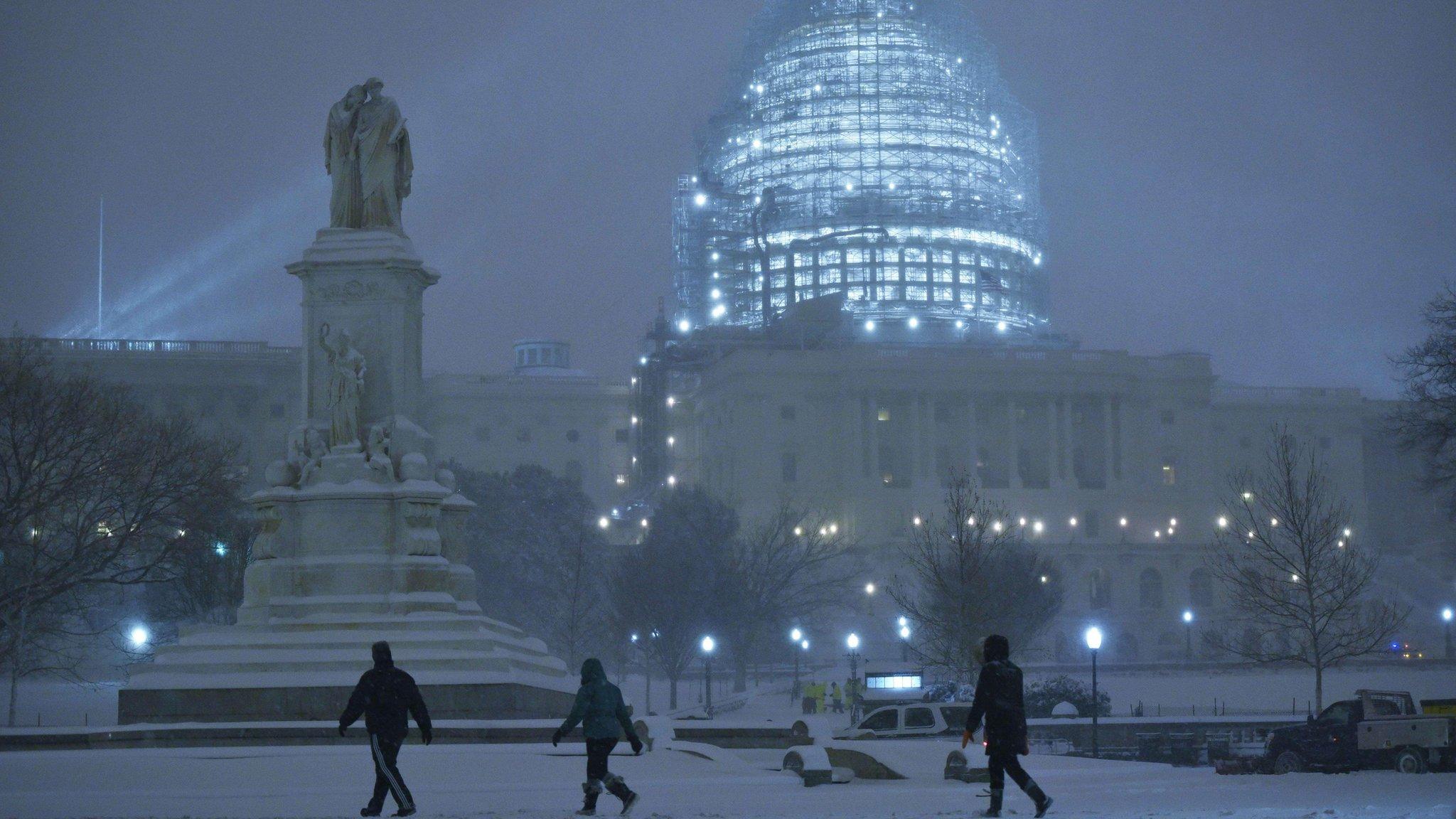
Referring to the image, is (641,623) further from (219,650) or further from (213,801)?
(213,801)

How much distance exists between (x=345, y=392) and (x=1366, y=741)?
1381 centimetres

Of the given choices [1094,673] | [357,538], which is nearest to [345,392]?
[357,538]

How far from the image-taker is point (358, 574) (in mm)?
26188

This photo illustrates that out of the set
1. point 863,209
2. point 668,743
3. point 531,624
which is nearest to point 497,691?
point 668,743

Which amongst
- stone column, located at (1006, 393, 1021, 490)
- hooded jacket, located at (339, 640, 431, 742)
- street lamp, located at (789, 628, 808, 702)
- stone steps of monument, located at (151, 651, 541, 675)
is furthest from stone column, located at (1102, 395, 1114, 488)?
hooded jacket, located at (339, 640, 431, 742)

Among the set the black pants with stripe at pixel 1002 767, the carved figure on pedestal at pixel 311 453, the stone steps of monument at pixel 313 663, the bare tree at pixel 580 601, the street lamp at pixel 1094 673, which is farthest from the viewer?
the bare tree at pixel 580 601

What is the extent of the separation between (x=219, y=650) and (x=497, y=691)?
3.74 meters

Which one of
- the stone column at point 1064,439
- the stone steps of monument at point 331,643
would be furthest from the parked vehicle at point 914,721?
the stone column at point 1064,439

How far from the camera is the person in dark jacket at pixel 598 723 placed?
1625 cm

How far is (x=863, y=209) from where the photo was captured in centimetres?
13712

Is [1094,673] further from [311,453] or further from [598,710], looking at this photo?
[598,710]

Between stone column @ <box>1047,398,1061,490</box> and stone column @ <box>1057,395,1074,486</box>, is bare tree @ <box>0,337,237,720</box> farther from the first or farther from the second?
stone column @ <box>1057,395,1074,486</box>

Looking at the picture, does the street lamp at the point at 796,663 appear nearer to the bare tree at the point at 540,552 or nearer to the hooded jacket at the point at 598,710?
the bare tree at the point at 540,552

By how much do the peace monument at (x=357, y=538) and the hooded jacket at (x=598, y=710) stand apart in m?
7.93
